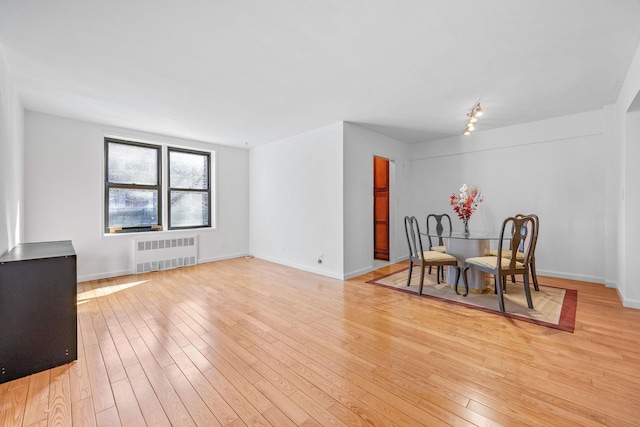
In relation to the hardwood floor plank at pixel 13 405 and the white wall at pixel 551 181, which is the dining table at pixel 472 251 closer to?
the white wall at pixel 551 181

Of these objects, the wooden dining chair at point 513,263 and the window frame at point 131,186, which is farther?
the window frame at point 131,186

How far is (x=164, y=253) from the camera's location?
192 inches

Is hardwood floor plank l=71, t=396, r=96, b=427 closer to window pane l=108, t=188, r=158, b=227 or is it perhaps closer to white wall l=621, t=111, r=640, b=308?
window pane l=108, t=188, r=158, b=227

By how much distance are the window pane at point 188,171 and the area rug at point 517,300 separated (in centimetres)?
402

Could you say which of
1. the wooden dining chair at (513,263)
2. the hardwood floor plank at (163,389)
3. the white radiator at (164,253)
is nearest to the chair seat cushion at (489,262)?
the wooden dining chair at (513,263)

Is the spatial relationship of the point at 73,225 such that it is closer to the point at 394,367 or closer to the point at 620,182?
the point at 394,367

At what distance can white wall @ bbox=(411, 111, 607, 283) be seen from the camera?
3.93m

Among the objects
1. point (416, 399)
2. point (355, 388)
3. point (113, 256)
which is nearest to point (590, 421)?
point (416, 399)

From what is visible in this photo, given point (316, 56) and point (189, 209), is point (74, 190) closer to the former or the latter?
point (189, 209)

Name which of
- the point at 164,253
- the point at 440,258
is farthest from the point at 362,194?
the point at 164,253

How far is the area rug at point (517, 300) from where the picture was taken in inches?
106

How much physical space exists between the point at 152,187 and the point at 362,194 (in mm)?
3821

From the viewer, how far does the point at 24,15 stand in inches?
74.0

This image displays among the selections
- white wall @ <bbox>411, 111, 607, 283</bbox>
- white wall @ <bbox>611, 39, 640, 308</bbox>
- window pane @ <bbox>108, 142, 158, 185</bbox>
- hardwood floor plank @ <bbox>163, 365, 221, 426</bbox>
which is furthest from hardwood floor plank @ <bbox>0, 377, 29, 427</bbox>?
white wall @ <bbox>411, 111, 607, 283</bbox>
